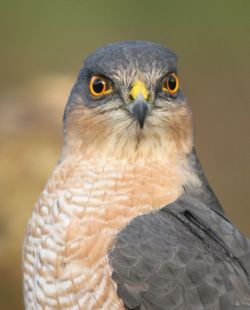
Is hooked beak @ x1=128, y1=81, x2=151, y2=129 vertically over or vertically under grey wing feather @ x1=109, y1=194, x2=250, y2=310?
over

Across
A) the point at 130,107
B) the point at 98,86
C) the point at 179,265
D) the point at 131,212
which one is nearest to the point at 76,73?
the point at 98,86

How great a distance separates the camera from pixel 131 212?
11.9 ft

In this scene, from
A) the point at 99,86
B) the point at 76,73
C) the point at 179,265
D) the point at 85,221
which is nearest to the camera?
the point at 179,265

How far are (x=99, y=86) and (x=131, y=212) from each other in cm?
52

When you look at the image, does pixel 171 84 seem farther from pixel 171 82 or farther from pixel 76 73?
pixel 76 73

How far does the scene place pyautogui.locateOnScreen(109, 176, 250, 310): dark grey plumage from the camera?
3.41m

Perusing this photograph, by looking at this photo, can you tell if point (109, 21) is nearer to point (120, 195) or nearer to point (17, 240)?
point (17, 240)

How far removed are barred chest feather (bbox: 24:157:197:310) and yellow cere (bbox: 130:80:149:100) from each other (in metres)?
0.27

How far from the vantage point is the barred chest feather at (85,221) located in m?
3.49

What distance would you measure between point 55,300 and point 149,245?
0.39m

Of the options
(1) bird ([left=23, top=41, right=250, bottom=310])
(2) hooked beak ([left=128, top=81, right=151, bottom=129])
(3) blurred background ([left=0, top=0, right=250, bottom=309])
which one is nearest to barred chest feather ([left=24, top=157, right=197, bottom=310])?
(1) bird ([left=23, top=41, right=250, bottom=310])

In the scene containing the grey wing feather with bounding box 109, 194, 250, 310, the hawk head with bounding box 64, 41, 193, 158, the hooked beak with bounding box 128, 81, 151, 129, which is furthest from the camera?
the hawk head with bounding box 64, 41, 193, 158

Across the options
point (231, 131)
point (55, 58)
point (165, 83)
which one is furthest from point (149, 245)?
point (55, 58)

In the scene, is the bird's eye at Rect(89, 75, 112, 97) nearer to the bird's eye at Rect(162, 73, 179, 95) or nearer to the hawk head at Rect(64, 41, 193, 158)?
the hawk head at Rect(64, 41, 193, 158)
